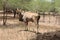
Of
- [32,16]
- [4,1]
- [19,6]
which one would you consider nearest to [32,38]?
[32,16]

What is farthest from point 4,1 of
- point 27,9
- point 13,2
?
point 27,9

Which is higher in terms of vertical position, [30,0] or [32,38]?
[30,0]

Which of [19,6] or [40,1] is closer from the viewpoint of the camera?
[19,6]

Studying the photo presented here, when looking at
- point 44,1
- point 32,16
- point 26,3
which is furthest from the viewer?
point 44,1

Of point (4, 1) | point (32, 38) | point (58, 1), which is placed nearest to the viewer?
point (32, 38)

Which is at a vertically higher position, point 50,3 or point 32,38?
point 50,3

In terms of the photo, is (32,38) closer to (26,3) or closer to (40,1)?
(26,3)

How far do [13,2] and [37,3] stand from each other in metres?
4.51

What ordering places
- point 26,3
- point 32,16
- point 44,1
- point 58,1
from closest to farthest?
1. point 32,16
2. point 58,1
3. point 26,3
4. point 44,1

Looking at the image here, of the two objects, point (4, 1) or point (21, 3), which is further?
point (21, 3)

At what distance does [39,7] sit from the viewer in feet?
89.2

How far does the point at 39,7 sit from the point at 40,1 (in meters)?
0.95

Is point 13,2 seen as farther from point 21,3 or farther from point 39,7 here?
point 39,7

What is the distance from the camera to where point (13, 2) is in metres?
23.5
